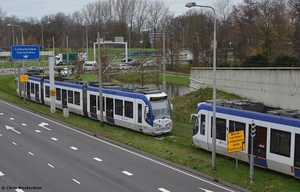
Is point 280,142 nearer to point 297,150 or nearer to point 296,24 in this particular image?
point 297,150

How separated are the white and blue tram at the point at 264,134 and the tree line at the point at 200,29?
4.01 m

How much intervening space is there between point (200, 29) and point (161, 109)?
58945 mm

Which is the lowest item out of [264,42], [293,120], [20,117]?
[20,117]

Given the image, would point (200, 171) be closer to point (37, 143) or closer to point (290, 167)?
point (290, 167)

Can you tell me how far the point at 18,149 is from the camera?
23.0 meters

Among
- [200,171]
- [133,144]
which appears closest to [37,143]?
[133,144]

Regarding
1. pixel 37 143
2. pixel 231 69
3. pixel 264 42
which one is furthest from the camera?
pixel 264 42

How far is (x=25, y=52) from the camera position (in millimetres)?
42594

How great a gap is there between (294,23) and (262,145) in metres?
46.9

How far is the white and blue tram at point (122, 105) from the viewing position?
2556 cm

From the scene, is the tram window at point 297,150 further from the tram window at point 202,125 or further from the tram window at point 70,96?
the tram window at point 70,96

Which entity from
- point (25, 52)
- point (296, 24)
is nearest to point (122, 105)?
point (25, 52)

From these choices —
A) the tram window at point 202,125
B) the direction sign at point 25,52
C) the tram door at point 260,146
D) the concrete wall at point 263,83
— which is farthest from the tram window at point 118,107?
the direction sign at point 25,52

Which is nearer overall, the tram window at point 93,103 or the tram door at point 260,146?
the tram door at point 260,146
